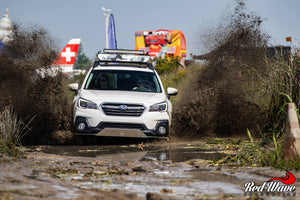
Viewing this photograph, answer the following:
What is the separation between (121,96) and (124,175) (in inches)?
175

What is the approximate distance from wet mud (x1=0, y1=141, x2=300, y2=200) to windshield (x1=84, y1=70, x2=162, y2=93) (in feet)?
7.24

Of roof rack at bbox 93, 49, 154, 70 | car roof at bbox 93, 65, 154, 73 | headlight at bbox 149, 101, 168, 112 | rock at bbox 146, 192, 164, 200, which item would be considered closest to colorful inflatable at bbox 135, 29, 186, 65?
roof rack at bbox 93, 49, 154, 70

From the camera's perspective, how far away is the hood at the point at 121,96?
1098 cm

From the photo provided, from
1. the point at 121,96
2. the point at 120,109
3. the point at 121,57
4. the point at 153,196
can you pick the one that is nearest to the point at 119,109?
the point at 120,109

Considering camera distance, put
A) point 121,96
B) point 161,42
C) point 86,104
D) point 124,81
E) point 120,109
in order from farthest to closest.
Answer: point 161,42 < point 124,81 < point 121,96 < point 86,104 < point 120,109

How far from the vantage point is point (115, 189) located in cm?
555

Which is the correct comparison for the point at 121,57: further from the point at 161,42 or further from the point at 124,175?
the point at 161,42

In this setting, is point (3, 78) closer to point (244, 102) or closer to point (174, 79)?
point (244, 102)

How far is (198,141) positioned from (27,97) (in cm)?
452

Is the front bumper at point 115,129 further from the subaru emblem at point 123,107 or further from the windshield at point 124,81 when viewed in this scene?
the windshield at point 124,81

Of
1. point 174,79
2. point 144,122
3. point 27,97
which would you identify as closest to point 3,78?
point 27,97

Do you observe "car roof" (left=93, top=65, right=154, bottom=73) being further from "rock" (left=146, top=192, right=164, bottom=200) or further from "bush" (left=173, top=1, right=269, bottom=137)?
"rock" (left=146, top=192, right=164, bottom=200)

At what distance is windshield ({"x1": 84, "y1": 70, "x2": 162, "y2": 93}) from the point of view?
11.9 meters

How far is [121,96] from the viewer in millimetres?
11133
